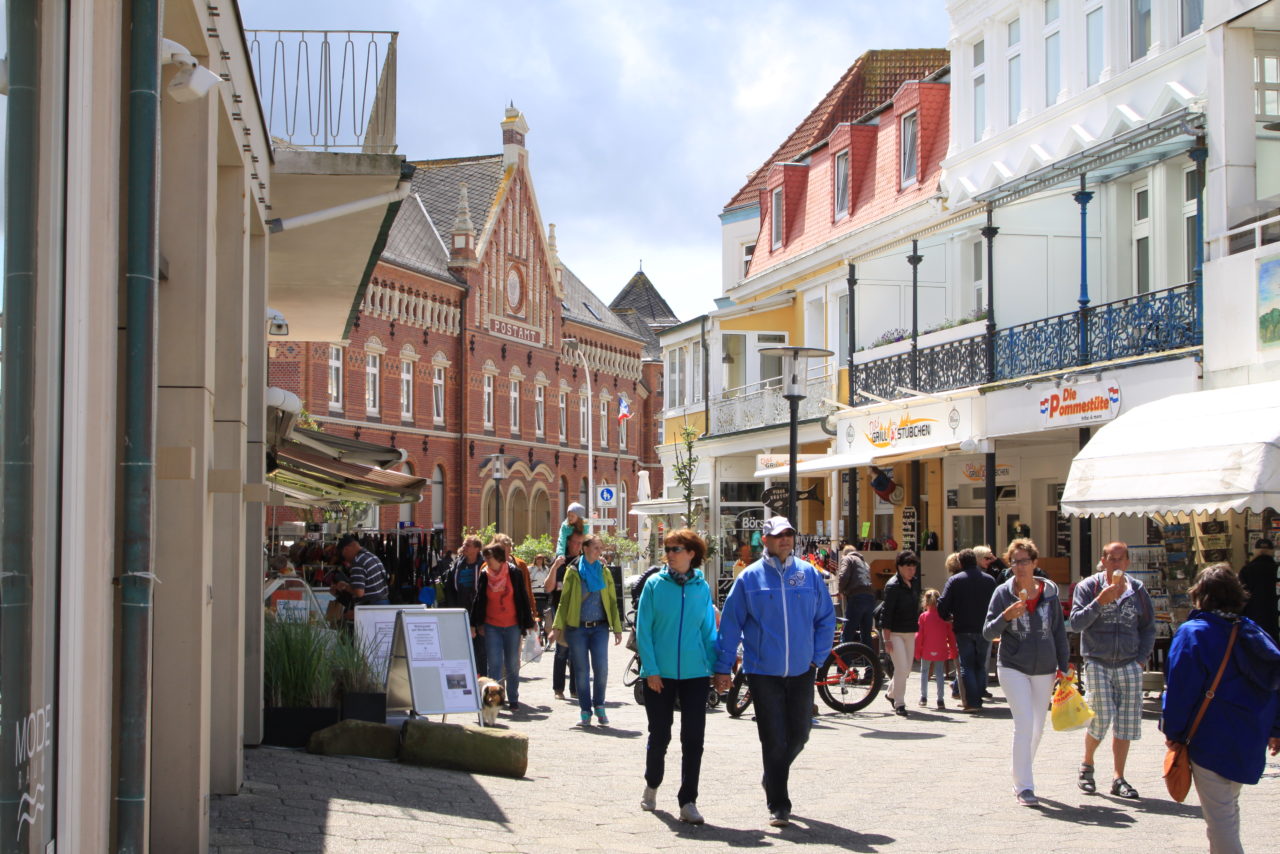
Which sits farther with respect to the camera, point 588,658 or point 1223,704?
point 588,658

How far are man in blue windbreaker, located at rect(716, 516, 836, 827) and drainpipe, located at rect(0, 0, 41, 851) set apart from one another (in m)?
5.06

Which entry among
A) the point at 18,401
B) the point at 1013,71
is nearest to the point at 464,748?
the point at 18,401

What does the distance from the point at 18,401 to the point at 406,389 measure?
2066 inches

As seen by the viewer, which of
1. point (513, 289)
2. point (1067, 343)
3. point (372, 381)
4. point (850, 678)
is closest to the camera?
point (850, 678)

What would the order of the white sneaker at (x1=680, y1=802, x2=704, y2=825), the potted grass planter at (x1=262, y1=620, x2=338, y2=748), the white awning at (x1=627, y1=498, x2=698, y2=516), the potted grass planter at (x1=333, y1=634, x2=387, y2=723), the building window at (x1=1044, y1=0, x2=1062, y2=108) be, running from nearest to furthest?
the white sneaker at (x1=680, y1=802, x2=704, y2=825), the potted grass planter at (x1=262, y1=620, x2=338, y2=748), the potted grass planter at (x1=333, y1=634, x2=387, y2=723), the building window at (x1=1044, y1=0, x2=1062, y2=108), the white awning at (x1=627, y1=498, x2=698, y2=516)

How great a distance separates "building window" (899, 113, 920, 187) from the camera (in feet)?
89.0

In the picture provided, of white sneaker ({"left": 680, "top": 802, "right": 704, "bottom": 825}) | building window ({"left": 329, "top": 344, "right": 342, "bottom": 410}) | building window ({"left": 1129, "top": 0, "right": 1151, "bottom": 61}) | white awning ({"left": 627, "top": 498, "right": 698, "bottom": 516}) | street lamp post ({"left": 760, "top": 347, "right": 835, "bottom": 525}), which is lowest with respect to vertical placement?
white sneaker ({"left": 680, "top": 802, "right": 704, "bottom": 825})

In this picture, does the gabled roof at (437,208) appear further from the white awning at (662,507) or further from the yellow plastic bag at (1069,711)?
the yellow plastic bag at (1069,711)

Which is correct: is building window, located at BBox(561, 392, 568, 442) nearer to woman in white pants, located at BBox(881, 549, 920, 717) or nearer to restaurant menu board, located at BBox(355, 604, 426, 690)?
woman in white pants, located at BBox(881, 549, 920, 717)

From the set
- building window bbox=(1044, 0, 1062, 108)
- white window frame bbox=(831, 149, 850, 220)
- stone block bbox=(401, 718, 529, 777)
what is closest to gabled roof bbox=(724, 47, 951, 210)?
white window frame bbox=(831, 149, 850, 220)

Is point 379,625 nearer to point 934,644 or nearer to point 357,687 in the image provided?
point 357,687

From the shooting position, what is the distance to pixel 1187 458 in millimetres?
13992

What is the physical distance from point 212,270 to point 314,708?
394 centimetres

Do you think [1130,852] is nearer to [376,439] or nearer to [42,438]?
[42,438]
